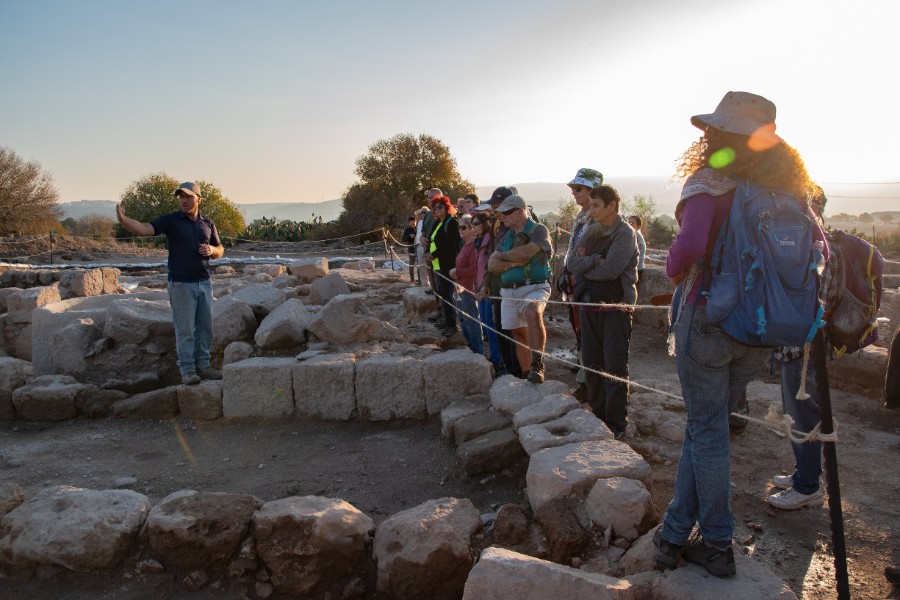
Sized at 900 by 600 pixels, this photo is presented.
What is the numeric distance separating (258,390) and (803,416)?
429cm

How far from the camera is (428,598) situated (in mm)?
3113

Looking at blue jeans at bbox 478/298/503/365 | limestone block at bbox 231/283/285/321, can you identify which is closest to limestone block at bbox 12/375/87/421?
limestone block at bbox 231/283/285/321

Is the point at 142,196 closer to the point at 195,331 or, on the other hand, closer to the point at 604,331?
the point at 195,331

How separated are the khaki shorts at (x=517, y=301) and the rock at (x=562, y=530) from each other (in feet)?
6.88

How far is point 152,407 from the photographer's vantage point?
587 centimetres

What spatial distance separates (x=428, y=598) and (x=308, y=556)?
2.17 feet

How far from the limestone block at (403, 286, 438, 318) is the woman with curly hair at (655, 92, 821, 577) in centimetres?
660

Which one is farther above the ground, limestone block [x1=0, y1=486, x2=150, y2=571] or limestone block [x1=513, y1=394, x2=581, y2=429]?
limestone block [x1=513, y1=394, x2=581, y2=429]

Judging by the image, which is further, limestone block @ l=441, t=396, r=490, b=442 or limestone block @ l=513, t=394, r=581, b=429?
limestone block @ l=441, t=396, r=490, b=442

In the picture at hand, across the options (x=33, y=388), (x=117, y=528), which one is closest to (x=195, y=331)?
(x=33, y=388)

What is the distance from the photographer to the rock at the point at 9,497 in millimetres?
3621

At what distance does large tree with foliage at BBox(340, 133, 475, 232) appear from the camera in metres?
32.9

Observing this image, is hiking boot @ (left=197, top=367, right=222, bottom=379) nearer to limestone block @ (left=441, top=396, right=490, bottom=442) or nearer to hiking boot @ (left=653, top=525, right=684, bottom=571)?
limestone block @ (left=441, top=396, right=490, bottom=442)

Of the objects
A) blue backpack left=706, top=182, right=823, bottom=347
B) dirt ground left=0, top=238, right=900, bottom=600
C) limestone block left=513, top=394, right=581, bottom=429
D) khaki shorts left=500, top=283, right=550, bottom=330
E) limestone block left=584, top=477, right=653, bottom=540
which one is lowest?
dirt ground left=0, top=238, right=900, bottom=600
